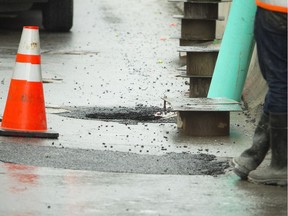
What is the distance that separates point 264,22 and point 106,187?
1441 mm

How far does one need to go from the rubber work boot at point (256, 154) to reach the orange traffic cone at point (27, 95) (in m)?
2.04

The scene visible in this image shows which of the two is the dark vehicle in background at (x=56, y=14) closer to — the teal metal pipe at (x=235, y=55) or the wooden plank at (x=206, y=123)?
the teal metal pipe at (x=235, y=55)

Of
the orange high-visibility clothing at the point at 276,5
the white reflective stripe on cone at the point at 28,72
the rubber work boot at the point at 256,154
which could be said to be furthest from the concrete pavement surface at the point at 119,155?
the orange high-visibility clothing at the point at 276,5

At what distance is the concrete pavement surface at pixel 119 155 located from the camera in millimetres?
6016

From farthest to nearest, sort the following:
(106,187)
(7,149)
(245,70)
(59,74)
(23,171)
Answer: (59,74) → (245,70) → (7,149) → (23,171) → (106,187)

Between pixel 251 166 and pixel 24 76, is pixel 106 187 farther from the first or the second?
pixel 24 76

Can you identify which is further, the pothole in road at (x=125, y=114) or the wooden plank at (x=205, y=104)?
the pothole in road at (x=125, y=114)

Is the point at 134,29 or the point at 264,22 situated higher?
the point at 264,22

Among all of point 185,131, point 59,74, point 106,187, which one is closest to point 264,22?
point 106,187

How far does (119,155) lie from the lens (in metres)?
7.54

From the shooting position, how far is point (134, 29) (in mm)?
18203

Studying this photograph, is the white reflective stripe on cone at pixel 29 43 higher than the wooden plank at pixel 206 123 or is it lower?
higher

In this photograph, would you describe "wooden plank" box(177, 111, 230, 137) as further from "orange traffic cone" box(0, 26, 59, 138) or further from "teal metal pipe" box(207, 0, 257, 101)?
"orange traffic cone" box(0, 26, 59, 138)

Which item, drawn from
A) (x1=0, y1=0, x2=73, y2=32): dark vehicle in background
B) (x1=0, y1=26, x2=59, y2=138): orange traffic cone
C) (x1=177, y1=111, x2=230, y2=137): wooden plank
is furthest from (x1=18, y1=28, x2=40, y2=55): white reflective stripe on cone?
(x1=0, y1=0, x2=73, y2=32): dark vehicle in background
